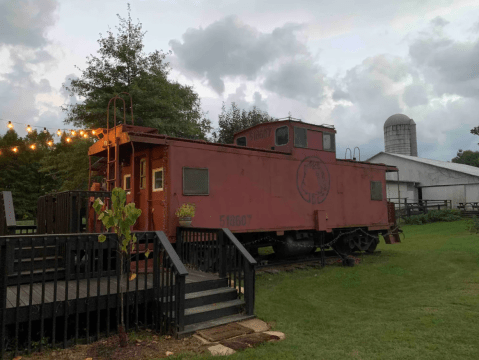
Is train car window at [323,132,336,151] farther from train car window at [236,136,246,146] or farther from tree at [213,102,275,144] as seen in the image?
tree at [213,102,275,144]

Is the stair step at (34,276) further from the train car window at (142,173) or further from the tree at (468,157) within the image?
the tree at (468,157)

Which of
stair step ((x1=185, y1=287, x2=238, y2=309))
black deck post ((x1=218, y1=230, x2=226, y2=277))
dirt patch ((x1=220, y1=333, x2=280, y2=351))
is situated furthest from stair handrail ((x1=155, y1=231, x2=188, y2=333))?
black deck post ((x1=218, y1=230, x2=226, y2=277))

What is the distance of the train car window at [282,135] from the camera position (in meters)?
11.0

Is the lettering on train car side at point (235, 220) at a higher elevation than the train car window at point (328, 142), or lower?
lower

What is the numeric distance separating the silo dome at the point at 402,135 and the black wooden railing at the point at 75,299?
4120cm

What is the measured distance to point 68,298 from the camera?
16.2ft

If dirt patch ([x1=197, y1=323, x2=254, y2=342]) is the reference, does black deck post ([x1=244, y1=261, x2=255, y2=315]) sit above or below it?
above

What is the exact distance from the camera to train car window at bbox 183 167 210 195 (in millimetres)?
8477

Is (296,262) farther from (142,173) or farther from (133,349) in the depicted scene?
(133,349)

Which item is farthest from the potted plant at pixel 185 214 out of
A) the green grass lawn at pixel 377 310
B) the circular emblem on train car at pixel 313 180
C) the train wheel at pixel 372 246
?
the train wheel at pixel 372 246

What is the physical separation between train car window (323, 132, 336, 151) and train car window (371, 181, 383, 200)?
2.71 m

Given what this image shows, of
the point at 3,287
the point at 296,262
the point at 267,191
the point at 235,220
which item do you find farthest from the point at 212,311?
the point at 296,262

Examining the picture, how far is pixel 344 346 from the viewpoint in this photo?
4.90 m

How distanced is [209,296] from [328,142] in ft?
25.0
